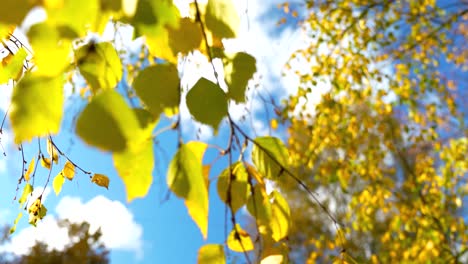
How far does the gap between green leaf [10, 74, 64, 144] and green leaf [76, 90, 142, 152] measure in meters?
0.01

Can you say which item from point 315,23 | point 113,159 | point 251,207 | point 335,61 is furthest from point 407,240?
point 113,159

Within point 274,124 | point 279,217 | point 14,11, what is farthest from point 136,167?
point 274,124

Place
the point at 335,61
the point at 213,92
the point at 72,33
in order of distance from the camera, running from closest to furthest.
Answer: the point at 72,33
the point at 213,92
the point at 335,61

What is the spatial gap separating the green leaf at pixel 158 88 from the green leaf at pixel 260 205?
14cm

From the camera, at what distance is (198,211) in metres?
0.35

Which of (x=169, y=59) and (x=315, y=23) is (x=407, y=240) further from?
(x=169, y=59)

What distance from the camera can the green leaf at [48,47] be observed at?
0.82 ft

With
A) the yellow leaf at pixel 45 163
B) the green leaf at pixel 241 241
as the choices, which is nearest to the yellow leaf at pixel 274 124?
the yellow leaf at pixel 45 163

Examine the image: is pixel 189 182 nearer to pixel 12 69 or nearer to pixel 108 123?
pixel 108 123

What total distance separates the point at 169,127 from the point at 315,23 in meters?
3.06

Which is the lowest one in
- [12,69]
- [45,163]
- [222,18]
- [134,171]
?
[134,171]

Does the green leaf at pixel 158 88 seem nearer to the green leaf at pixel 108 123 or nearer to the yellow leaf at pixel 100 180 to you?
the green leaf at pixel 108 123

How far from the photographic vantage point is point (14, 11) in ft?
0.85

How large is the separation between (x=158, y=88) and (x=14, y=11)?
0.12 metres
